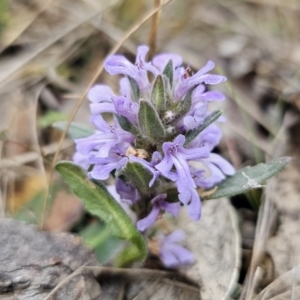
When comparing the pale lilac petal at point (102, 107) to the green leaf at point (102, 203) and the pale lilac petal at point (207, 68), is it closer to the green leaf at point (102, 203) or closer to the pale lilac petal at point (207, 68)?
the green leaf at point (102, 203)

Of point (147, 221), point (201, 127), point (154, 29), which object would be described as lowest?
point (147, 221)

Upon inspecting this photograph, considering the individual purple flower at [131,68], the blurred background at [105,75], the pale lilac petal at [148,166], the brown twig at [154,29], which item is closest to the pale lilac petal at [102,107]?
the individual purple flower at [131,68]

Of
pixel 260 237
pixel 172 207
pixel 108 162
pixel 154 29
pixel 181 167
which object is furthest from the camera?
pixel 154 29

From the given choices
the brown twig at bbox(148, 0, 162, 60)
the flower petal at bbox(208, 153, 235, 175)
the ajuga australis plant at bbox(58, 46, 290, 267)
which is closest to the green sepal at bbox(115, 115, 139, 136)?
the ajuga australis plant at bbox(58, 46, 290, 267)

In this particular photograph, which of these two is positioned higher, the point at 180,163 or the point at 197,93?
the point at 197,93

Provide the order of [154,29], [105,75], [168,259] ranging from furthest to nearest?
[105,75]
[154,29]
[168,259]

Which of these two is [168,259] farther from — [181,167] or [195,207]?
[181,167]

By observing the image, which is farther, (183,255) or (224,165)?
(183,255)

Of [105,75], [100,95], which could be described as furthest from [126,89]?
[105,75]
